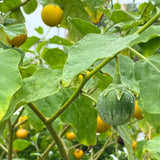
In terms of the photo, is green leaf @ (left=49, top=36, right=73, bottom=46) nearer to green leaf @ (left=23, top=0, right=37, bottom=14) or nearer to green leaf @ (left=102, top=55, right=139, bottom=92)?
green leaf @ (left=23, top=0, right=37, bottom=14)

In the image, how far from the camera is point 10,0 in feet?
2.80

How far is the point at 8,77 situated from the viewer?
49cm

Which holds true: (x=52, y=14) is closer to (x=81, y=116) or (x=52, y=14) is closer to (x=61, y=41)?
(x=61, y=41)

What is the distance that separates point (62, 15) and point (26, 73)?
0.99 ft

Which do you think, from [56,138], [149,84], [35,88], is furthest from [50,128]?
[149,84]

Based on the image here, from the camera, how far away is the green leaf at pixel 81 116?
2.85 feet

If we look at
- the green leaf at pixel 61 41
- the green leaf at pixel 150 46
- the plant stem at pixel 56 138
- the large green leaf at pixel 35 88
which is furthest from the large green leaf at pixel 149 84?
the green leaf at pixel 61 41

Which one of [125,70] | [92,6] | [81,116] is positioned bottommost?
[81,116]

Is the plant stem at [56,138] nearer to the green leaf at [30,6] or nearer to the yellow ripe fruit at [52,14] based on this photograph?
the yellow ripe fruit at [52,14]

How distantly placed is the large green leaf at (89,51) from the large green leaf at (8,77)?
0.08 metres

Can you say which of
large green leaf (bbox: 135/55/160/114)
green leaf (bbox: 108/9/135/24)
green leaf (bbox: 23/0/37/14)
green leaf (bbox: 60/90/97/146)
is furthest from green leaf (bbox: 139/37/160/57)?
green leaf (bbox: 23/0/37/14)

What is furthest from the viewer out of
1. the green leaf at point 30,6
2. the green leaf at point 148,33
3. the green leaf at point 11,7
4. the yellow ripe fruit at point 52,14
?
the green leaf at point 30,6

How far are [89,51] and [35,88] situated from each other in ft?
0.63

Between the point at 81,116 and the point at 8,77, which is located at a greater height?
the point at 8,77
